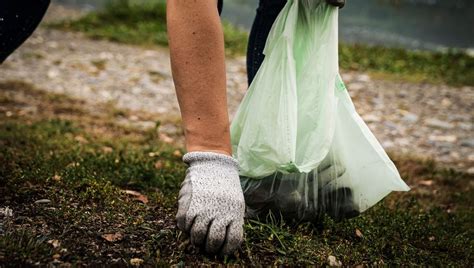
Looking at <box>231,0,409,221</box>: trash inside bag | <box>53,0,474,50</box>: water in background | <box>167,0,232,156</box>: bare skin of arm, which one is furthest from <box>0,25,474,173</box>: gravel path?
<box>53,0,474,50</box>: water in background

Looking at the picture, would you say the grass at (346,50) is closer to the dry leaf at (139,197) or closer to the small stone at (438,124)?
the small stone at (438,124)

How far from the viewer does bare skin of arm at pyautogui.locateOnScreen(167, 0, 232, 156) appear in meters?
1.47

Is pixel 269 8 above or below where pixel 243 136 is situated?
above

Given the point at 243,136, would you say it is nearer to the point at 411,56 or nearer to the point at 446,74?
the point at 446,74

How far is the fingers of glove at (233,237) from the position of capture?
1457 mm

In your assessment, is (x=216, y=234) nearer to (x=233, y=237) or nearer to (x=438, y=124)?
(x=233, y=237)

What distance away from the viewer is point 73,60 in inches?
218

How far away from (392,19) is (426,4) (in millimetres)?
2985

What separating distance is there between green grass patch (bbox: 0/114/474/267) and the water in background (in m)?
6.25

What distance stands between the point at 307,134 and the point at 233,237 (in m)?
0.53

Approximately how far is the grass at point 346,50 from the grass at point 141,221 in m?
3.41

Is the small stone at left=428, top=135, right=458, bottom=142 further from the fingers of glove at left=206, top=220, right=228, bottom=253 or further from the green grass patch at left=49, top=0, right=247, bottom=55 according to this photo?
the fingers of glove at left=206, top=220, right=228, bottom=253

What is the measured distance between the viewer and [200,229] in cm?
143

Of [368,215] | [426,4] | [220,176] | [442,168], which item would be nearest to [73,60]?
[442,168]
